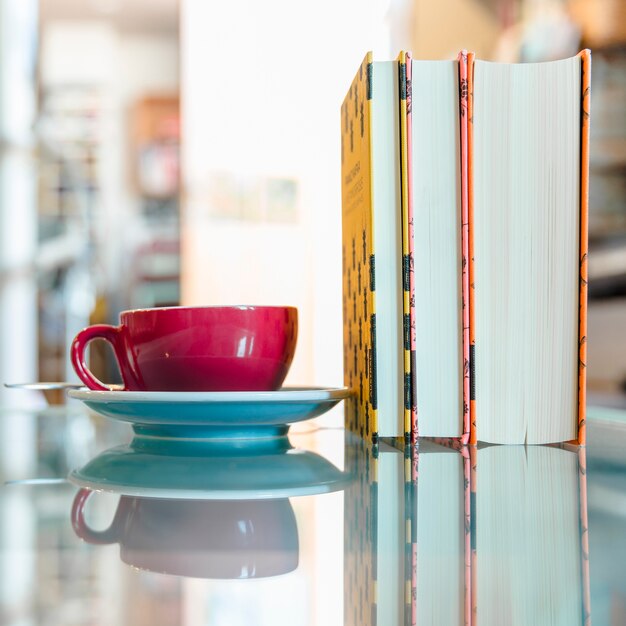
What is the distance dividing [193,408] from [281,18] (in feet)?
11.3

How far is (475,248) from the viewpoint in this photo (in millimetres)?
501

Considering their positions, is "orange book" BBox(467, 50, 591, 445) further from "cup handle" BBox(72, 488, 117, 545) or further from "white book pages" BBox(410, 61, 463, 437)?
"cup handle" BBox(72, 488, 117, 545)

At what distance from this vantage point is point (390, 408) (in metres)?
0.49

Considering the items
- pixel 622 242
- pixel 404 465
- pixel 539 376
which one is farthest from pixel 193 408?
pixel 622 242

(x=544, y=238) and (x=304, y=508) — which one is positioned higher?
(x=544, y=238)

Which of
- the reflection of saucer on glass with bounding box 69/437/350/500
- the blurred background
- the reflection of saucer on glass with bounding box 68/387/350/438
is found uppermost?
the blurred background

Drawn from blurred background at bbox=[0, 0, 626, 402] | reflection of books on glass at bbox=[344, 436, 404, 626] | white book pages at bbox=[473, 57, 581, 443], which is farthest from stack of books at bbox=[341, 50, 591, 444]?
blurred background at bbox=[0, 0, 626, 402]

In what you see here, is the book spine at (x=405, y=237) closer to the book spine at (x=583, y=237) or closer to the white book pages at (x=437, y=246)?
the white book pages at (x=437, y=246)

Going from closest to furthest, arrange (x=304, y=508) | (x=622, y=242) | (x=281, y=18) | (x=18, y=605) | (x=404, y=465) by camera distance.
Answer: (x=18, y=605) → (x=304, y=508) → (x=404, y=465) → (x=622, y=242) → (x=281, y=18)

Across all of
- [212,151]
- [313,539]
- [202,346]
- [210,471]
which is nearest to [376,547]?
[313,539]

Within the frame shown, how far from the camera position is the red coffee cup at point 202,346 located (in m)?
0.50

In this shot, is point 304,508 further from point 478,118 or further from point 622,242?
point 622,242

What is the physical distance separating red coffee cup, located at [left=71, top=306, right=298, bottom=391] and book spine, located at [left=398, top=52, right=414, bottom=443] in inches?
3.4

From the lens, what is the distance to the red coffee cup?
50cm
